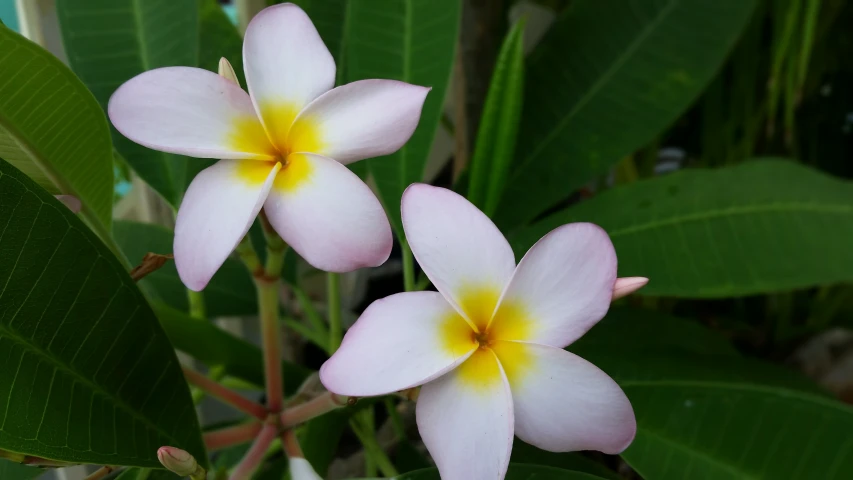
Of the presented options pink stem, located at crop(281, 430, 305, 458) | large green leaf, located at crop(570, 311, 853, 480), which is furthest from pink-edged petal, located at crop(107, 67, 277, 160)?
large green leaf, located at crop(570, 311, 853, 480)

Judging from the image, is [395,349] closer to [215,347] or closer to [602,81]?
[215,347]

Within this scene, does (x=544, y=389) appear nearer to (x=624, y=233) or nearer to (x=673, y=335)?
(x=624, y=233)

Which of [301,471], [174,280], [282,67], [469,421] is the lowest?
[174,280]

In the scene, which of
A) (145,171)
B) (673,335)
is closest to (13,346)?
(145,171)

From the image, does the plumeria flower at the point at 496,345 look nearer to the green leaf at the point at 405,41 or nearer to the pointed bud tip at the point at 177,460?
the pointed bud tip at the point at 177,460

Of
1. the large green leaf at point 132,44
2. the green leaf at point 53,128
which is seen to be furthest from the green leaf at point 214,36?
the green leaf at point 53,128

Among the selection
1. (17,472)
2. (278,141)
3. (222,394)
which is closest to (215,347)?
(222,394)
